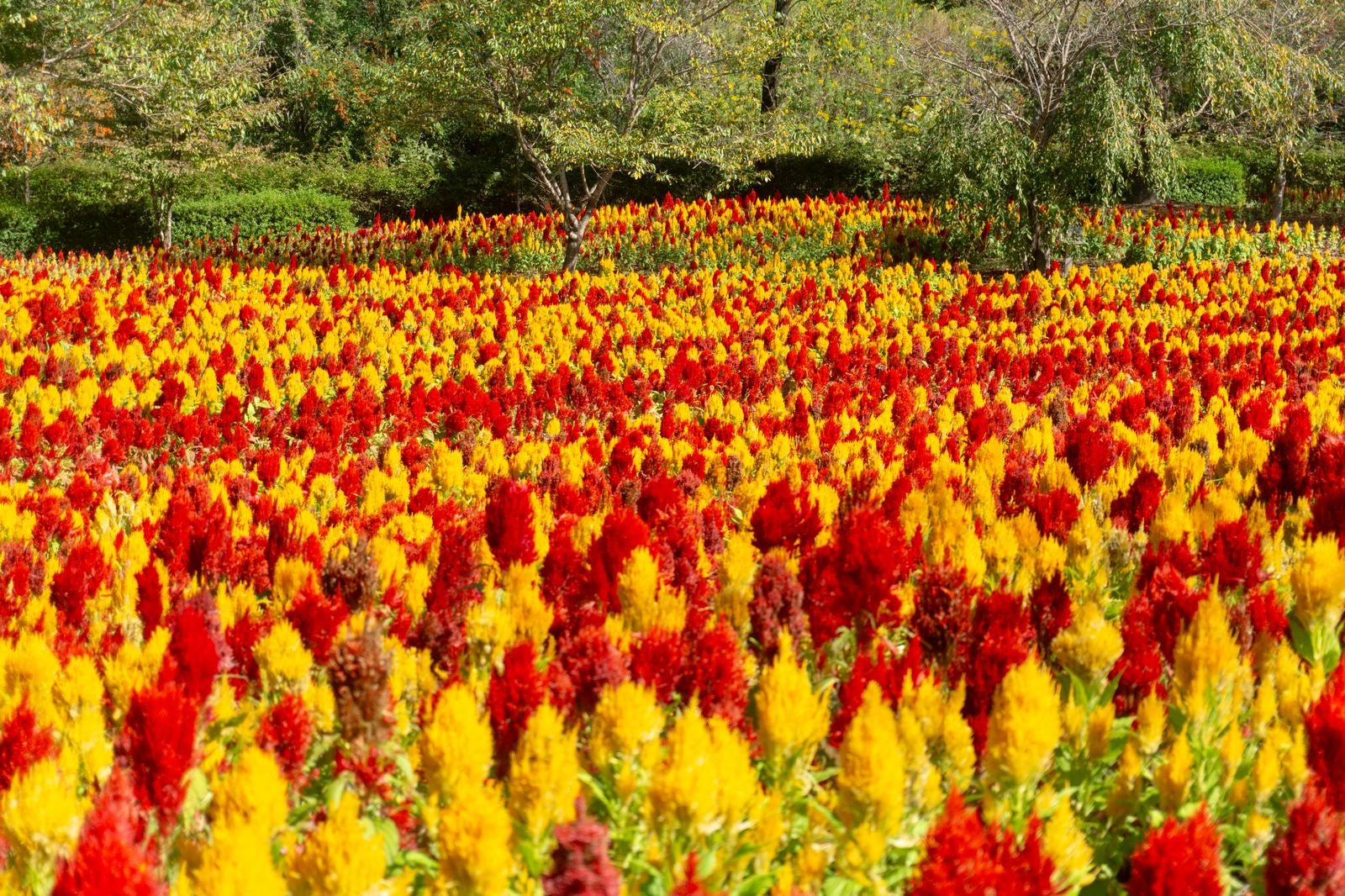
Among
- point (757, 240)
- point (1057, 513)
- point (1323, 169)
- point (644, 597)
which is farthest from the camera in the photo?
point (1323, 169)

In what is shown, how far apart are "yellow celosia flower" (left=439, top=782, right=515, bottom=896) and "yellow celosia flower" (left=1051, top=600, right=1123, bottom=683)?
1.23 meters

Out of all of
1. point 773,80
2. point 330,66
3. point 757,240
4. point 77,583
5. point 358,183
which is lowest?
point 77,583

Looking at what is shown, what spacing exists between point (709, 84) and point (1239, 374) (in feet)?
44.3

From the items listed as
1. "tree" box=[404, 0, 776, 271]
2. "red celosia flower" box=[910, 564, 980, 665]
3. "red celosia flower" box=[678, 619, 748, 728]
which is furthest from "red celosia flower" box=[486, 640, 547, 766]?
"tree" box=[404, 0, 776, 271]

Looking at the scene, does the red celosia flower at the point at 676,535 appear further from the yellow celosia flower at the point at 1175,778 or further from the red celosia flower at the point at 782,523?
the yellow celosia flower at the point at 1175,778

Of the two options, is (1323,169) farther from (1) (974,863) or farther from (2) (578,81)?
(1) (974,863)

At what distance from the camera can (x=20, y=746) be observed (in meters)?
1.85

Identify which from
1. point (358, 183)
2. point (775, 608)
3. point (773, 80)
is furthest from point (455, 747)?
point (773, 80)

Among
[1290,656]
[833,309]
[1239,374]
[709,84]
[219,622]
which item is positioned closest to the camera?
[1290,656]

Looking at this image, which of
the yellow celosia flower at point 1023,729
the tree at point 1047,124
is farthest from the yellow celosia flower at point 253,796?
the tree at point 1047,124

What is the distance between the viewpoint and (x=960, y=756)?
1919 mm

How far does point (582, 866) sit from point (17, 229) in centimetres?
2553

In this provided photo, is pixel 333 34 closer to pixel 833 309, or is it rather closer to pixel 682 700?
pixel 833 309

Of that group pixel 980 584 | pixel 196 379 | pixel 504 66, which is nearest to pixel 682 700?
pixel 980 584
